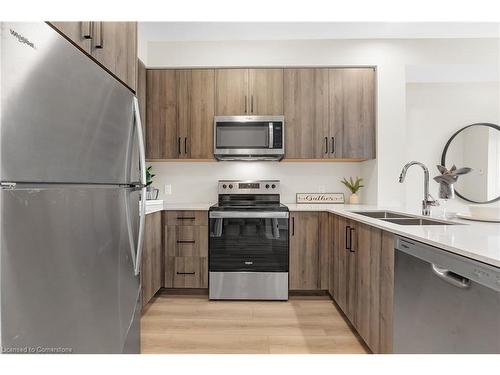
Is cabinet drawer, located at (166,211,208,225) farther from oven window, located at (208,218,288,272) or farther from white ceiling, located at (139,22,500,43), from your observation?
white ceiling, located at (139,22,500,43)

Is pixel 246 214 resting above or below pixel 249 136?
below

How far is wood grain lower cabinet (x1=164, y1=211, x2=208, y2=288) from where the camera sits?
110 inches

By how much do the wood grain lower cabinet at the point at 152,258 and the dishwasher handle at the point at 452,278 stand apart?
78.3 inches

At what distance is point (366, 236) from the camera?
1.81 metres

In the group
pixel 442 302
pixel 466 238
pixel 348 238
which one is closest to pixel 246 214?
pixel 348 238

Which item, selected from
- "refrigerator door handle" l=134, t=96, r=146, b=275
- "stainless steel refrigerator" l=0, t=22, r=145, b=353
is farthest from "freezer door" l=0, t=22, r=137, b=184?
"refrigerator door handle" l=134, t=96, r=146, b=275

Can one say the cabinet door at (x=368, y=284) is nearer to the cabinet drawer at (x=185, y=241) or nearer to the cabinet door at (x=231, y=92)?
the cabinet drawer at (x=185, y=241)

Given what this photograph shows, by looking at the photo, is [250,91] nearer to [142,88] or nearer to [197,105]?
[197,105]

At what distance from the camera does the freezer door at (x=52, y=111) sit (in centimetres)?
68

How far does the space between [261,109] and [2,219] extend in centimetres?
262

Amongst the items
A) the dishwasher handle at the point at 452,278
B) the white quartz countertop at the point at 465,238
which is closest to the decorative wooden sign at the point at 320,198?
the white quartz countertop at the point at 465,238

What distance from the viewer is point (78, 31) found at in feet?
3.17

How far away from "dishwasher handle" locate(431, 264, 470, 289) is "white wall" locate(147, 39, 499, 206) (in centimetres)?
192

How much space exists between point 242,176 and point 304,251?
1122 millimetres
